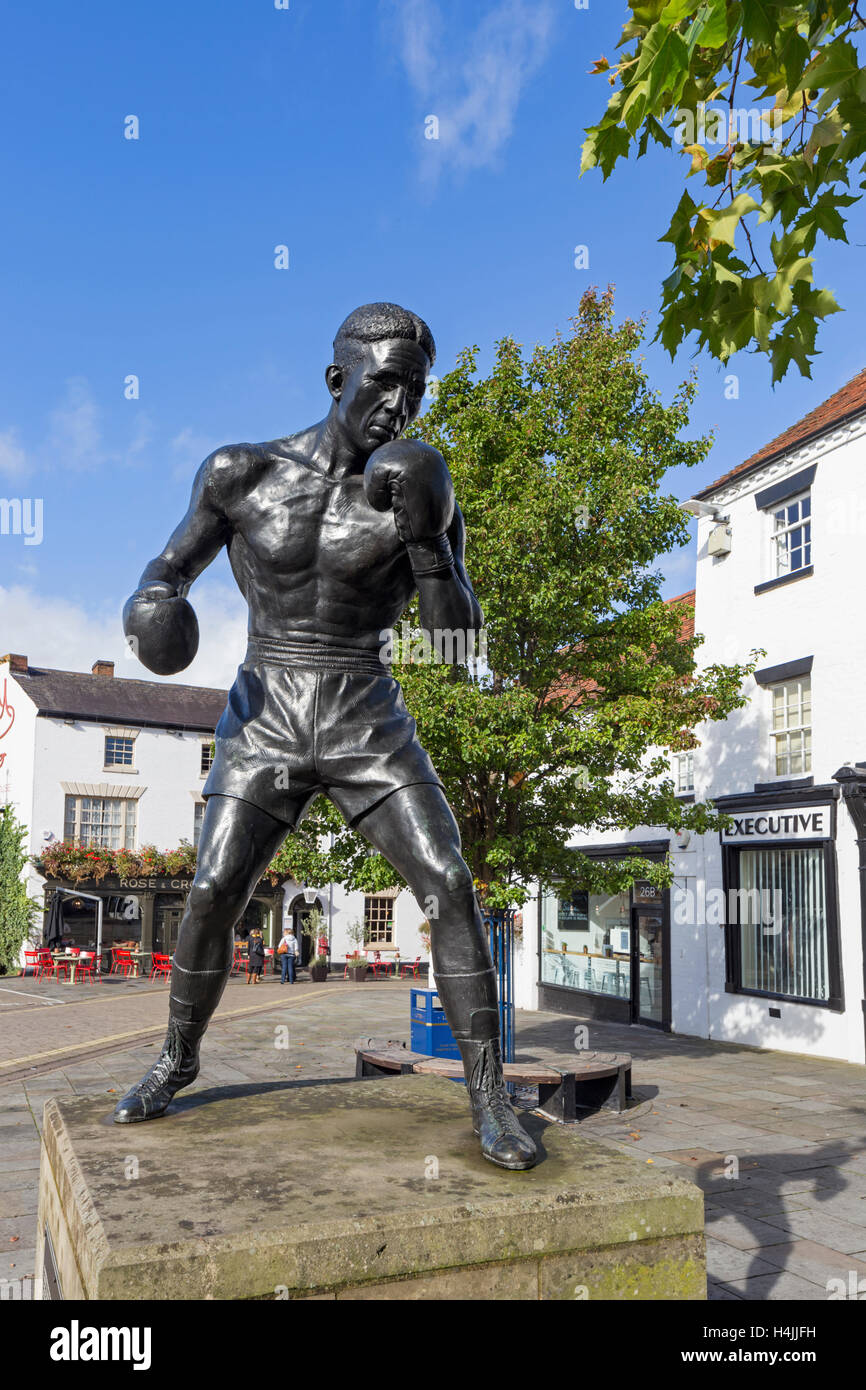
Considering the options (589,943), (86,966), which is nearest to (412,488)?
(589,943)

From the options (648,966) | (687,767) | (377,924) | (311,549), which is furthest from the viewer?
(377,924)

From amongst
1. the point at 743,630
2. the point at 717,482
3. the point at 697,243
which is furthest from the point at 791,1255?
the point at 717,482

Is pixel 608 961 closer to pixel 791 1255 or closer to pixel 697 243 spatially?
pixel 791 1255

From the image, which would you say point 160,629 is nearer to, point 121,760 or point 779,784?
point 779,784

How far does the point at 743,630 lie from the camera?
16.1 metres

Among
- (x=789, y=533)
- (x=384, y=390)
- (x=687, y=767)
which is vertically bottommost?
(x=687, y=767)

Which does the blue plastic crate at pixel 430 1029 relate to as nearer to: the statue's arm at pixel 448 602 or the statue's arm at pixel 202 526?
the statue's arm at pixel 202 526

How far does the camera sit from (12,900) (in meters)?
30.7

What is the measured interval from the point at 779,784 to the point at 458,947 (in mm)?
12786

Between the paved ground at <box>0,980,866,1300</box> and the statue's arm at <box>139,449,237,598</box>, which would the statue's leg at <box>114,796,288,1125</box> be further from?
the statue's arm at <box>139,449,237,598</box>

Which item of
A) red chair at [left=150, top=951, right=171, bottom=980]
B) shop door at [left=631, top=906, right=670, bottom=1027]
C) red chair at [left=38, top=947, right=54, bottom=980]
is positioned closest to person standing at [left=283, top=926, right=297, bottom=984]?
red chair at [left=150, top=951, right=171, bottom=980]

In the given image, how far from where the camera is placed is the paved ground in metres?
5.63

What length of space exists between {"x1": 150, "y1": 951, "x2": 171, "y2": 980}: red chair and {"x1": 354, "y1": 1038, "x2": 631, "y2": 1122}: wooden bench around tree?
18.6m

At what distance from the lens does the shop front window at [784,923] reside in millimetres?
14180
